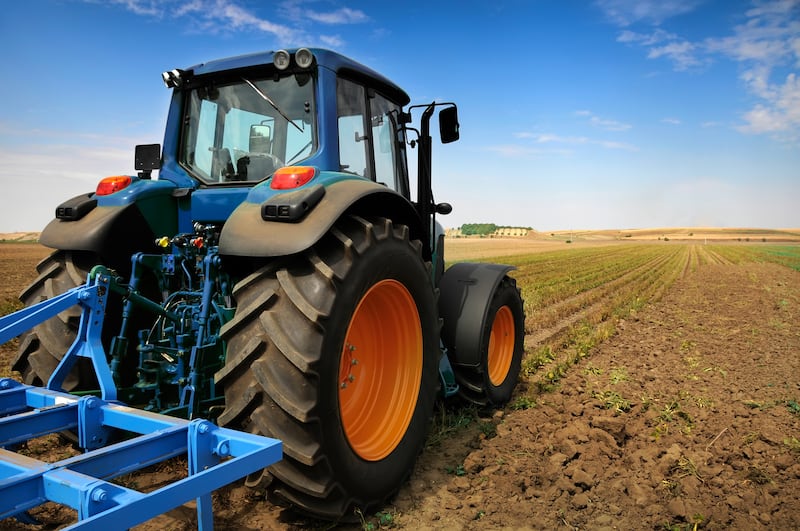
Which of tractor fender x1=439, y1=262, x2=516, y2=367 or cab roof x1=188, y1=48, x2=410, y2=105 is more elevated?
cab roof x1=188, y1=48, x2=410, y2=105

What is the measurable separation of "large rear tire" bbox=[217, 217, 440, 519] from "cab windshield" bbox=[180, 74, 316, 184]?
897 mm

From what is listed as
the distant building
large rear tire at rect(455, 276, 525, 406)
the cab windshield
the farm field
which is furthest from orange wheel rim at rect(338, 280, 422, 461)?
the distant building

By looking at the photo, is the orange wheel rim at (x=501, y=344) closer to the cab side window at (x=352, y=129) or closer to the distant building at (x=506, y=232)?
the cab side window at (x=352, y=129)

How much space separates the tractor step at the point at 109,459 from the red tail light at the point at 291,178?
1162 mm

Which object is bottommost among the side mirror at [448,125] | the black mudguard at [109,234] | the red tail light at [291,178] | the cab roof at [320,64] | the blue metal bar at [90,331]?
the blue metal bar at [90,331]

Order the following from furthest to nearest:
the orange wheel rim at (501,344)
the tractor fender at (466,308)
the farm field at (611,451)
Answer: the orange wheel rim at (501,344) < the tractor fender at (466,308) < the farm field at (611,451)

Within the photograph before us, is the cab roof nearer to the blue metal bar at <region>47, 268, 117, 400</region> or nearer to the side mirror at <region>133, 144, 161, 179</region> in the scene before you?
the side mirror at <region>133, 144, 161, 179</region>

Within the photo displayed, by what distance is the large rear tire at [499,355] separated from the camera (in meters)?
4.26

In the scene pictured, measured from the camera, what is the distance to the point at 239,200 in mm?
3203

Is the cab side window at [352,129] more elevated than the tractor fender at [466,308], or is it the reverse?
the cab side window at [352,129]

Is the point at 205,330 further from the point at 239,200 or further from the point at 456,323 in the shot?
the point at 456,323

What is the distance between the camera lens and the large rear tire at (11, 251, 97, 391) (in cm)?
303

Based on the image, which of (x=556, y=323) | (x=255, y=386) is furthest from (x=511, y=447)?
(x=556, y=323)

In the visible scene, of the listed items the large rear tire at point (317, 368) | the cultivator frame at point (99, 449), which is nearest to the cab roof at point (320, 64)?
the large rear tire at point (317, 368)
